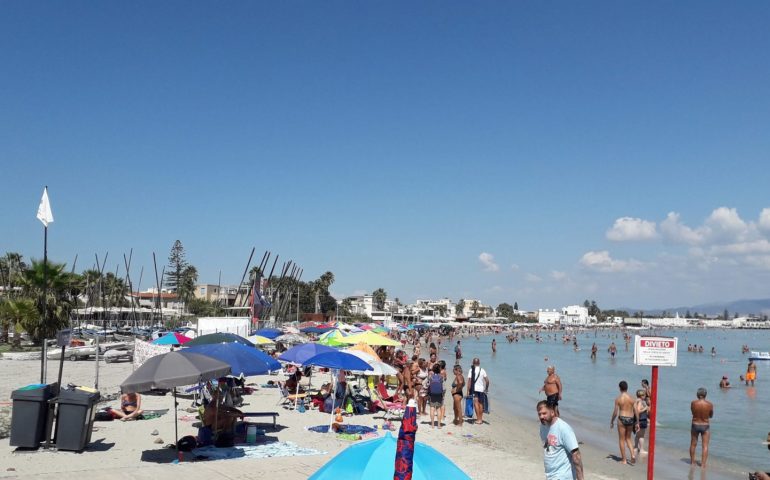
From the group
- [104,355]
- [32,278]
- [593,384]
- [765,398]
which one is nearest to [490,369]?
[593,384]

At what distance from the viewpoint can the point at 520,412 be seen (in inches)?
836

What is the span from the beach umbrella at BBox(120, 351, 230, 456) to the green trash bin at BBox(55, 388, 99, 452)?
3.04 feet

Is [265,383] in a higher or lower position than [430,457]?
lower

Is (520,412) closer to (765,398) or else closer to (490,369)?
(765,398)

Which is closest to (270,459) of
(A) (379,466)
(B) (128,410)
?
(B) (128,410)

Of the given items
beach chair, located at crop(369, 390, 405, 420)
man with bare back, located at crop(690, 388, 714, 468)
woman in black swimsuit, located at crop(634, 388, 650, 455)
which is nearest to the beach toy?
beach chair, located at crop(369, 390, 405, 420)

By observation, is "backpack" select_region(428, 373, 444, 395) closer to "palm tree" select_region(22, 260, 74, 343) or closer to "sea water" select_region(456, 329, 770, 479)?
"sea water" select_region(456, 329, 770, 479)

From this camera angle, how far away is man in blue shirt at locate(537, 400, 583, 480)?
5730mm

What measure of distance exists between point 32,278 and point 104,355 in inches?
301

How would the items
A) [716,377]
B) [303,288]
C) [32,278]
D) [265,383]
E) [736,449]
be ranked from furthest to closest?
[303,288] → [716,377] → [32,278] → [265,383] → [736,449]

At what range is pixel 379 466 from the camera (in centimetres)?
445

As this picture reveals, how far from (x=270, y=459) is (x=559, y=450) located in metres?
5.84

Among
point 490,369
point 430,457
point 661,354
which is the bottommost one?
point 490,369

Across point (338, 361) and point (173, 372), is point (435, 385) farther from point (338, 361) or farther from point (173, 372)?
point (173, 372)
